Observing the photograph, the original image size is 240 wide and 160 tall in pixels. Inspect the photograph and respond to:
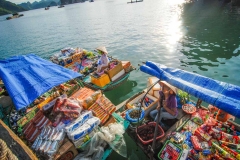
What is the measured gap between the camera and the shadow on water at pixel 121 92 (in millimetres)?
10894

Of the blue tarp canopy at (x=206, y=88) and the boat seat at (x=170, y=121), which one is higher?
the blue tarp canopy at (x=206, y=88)

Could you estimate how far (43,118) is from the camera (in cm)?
661

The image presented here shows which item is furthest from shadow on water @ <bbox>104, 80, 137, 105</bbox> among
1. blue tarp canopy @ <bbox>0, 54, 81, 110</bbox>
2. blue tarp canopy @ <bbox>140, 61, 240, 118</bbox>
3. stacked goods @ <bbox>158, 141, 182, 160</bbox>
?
blue tarp canopy @ <bbox>140, 61, 240, 118</bbox>

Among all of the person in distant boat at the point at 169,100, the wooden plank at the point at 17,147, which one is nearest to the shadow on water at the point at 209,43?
A: the person in distant boat at the point at 169,100

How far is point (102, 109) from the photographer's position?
696 centimetres

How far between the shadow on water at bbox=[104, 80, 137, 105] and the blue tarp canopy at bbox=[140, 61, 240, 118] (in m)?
6.01

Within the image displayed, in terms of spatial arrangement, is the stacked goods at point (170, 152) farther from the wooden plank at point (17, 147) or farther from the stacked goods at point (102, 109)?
the wooden plank at point (17, 147)

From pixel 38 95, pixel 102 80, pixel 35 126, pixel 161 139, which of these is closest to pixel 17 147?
pixel 38 95

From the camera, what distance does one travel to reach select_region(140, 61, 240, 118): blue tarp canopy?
10.3ft

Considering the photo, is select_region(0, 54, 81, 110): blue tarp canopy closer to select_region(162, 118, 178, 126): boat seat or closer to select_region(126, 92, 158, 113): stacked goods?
select_region(126, 92, 158, 113): stacked goods

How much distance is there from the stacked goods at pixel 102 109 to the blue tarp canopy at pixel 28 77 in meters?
1.81

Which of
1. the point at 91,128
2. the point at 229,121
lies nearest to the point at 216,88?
the point at 229,121

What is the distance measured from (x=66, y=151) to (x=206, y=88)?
5210 mm

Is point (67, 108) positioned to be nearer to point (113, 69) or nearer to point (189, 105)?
point (113, 69)
